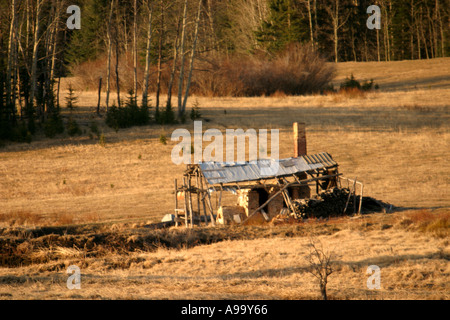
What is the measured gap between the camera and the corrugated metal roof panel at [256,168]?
75.3 feet

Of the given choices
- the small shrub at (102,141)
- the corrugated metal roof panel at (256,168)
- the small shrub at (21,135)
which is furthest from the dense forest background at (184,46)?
the corrugated metal roof panel at (256,168)

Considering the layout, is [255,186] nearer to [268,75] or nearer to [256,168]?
[256,168]

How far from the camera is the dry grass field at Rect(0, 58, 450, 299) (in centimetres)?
1409

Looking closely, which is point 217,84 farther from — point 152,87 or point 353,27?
point 353,27

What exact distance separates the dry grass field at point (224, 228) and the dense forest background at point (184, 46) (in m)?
3.74

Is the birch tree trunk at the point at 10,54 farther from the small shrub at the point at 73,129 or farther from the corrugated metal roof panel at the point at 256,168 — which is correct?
the corrugated metal roof panel at the point at 256,168

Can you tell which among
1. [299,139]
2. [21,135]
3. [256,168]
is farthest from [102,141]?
[256,168]

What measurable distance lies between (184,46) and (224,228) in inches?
1161

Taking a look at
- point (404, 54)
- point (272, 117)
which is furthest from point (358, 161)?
point (404, 54)

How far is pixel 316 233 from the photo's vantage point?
19703 millimetres

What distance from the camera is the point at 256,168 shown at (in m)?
23.9

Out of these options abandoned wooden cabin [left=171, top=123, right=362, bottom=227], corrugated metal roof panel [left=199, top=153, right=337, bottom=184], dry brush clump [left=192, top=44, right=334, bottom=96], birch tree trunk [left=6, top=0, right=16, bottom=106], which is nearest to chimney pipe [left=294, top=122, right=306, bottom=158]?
abandoned wooden cabin [left=171, top=123, right=362, bottom=227]

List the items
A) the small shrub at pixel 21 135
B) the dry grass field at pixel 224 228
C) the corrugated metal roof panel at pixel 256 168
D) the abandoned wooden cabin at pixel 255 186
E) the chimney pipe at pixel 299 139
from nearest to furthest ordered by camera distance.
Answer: the dry grass field at pixel 224 228
the abandoned wooden cabin at pixel 255 186
the corrugated metal roof panel at pixel 256 168
the chimney pipe at pixel 299 139
the small shrub at pixel 21 135

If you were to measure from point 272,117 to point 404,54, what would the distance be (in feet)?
168
